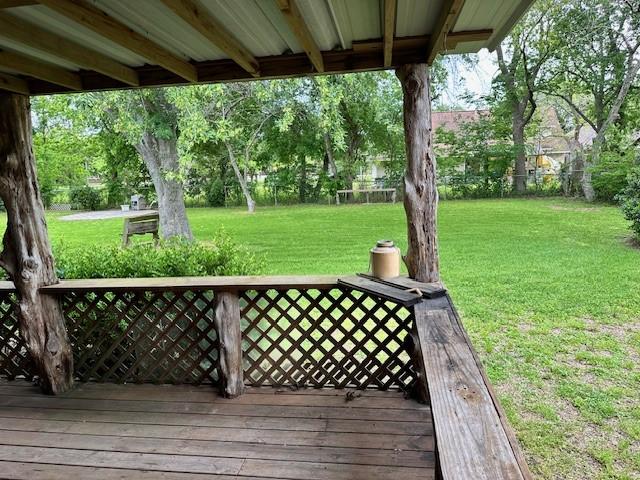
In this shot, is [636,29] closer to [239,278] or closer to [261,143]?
[261,143]

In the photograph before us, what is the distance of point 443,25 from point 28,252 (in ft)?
8.34

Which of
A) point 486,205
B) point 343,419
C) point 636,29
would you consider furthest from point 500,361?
point 636,29

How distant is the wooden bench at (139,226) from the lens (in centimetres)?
512

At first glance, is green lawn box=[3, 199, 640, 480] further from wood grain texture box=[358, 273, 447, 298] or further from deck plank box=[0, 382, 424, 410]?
wood grain texture box=[358, 273, 447, 298]

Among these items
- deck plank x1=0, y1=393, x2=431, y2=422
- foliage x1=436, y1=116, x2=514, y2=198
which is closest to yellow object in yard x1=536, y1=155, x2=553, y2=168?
foliage x1=436, y1=116, x2=514, y2=198

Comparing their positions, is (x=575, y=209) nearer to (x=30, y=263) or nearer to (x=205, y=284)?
(x=205, y=284)

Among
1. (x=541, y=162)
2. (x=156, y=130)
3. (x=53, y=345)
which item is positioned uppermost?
(x=156, y=130)

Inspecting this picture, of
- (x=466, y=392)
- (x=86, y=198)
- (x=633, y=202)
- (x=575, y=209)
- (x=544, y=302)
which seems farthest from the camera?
(x=86, y=198)

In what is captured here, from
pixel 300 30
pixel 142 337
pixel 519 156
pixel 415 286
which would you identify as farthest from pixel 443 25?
pixel 519 156

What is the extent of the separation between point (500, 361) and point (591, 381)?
608mm

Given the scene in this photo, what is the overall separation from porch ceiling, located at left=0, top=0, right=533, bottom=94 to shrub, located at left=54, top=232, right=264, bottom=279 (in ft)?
3.78

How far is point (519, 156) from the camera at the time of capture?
1464 centimetres

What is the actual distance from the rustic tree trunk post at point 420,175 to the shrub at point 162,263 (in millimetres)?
1305

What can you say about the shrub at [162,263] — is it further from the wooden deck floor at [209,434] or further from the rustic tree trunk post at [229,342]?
the wooden deck floor at [209,434]
